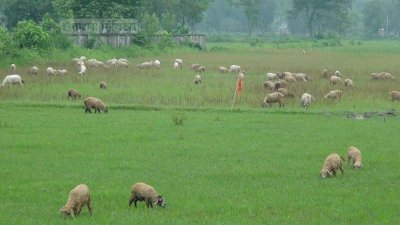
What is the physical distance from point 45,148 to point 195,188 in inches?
231

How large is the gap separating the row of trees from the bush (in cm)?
1274

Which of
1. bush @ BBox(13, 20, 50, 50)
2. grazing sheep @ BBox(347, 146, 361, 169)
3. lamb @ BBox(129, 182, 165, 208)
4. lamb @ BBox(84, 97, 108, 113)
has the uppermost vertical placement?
bush @ BBox(13, 20, 50, 50)

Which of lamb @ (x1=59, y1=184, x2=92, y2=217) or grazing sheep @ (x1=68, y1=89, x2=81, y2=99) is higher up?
lamb @ (x1=59, y1=184, x2=92, y2=217)

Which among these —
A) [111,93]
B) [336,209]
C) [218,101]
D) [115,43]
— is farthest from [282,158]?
[115,43]

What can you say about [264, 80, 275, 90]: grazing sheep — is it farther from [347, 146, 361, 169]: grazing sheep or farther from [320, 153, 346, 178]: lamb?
[320, 153, 346, 178]: lamb

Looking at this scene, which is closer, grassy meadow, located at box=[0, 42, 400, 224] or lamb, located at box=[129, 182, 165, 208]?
grassy meadow, located at box=[0, 42, 400, 224]

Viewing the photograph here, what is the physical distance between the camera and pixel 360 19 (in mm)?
158125

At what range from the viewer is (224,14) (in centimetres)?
16662

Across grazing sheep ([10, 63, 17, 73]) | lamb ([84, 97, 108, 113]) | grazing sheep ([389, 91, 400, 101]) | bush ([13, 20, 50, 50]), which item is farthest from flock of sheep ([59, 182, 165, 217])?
bush ([13, 20, 50, 50])

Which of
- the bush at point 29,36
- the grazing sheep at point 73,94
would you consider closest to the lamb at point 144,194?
the grazing sheep at point 73,94

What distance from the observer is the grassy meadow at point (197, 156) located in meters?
12.8

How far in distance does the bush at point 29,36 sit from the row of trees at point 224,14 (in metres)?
12.7

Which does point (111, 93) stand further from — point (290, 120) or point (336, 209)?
point (336, 209)

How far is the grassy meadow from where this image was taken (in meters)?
12.8
